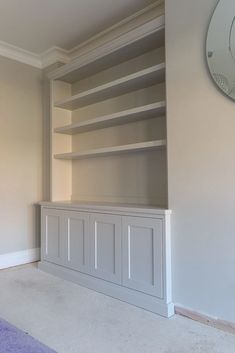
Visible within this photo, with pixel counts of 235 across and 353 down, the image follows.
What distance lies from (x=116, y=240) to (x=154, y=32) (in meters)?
1.78

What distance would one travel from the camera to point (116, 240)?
2.48 metres

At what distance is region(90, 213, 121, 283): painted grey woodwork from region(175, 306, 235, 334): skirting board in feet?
1.90

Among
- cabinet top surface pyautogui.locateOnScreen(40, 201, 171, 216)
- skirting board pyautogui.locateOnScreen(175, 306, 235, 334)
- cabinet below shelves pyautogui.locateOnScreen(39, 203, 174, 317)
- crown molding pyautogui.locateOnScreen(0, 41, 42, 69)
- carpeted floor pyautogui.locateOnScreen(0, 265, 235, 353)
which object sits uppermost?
crown molding pyautogui.locateOnScreen(0, 41, 42, 69)

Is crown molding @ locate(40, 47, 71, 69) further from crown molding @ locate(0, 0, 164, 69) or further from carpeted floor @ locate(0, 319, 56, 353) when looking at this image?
carpeted floor @ locate(0, 319, 56, 353)

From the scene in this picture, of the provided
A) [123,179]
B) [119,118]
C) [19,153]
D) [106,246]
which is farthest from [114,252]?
[19,153]

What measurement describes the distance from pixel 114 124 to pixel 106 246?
127 cm

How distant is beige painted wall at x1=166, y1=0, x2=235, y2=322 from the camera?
1906mm

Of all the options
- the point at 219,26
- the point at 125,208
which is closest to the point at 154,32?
the point at 219,26

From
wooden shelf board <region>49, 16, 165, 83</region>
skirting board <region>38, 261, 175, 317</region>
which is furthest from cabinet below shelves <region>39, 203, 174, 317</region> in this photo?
wooden shelf board <region>49, 16, 165, 83</region>

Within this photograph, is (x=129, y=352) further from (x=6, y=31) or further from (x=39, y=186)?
(x=6, y=31)

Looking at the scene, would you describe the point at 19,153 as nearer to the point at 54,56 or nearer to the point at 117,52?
the point at 54,56

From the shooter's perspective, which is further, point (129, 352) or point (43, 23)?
point (43, 23)

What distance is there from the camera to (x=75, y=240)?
2875 mm

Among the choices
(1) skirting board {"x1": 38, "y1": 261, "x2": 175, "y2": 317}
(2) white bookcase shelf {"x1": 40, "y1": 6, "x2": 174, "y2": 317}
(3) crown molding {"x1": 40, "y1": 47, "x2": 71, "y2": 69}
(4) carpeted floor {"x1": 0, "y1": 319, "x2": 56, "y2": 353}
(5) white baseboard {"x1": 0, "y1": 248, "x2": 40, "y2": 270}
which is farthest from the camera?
(3) crown molding {"x1": 40, "y1": 47, "x2": 71, "y2": 69}
